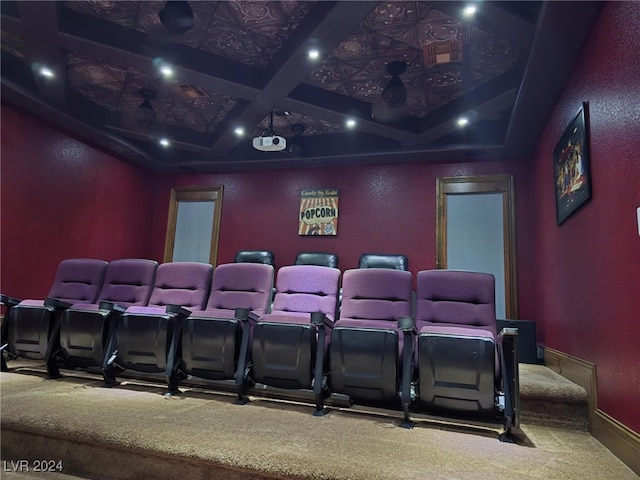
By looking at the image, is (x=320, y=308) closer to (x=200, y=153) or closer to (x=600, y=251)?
(x=600, y=251)

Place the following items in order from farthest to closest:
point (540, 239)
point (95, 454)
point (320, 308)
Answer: point (540, 239) < point (320, 308) < point (95, 454)

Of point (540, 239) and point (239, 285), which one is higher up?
point (540, 239)

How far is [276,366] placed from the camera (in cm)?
235

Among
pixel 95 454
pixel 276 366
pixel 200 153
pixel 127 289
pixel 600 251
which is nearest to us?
pixel 95 454

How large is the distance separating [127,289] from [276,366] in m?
1.78

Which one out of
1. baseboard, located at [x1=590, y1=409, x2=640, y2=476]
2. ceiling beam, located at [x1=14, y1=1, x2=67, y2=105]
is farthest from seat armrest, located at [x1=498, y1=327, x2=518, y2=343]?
ceiling beam, located at [x1=14, y1=1, x2=67, y2=105]

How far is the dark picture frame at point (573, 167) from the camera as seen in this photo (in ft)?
7.98

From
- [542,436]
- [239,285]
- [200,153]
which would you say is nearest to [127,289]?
[239,285]

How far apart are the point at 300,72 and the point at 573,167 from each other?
2322mm

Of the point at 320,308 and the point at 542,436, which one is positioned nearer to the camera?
the point at 542,436

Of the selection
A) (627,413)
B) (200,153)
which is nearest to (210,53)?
(200,153)

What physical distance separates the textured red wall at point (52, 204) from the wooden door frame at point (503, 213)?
4454mm

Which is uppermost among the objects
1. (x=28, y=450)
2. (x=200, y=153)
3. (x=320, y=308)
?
(x=200, y=153)

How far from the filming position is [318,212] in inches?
221
